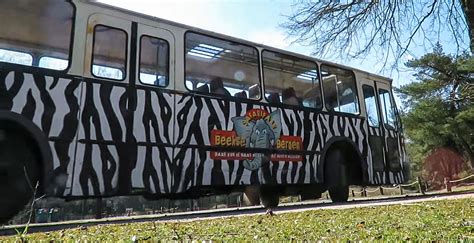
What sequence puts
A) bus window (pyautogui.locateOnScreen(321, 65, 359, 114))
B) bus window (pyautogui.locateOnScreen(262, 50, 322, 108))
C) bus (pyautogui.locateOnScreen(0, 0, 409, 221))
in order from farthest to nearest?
bus window (pyautogui.locateOnScreen(321, 65, 359, 114)) < bus window (pyautogui.locateOnScreen(262, 50, 322, 108)) < bus (pyautogui.locateOnScreen(0, 0, 409, 221))

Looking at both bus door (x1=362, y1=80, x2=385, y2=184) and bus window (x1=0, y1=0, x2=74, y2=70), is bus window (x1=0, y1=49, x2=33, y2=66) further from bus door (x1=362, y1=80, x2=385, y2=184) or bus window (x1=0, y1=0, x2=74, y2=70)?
bus door (x1=362, y1=80, x2=385, y2=184)

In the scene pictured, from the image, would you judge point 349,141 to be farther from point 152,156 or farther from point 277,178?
point 152,156

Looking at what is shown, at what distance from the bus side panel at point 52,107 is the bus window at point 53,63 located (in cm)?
13

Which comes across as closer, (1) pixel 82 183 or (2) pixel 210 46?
(1) pixel 82 183

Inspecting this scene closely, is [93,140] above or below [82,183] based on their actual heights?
above

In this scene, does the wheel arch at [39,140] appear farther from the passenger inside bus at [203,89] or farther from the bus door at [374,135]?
the bus door at [374,135]

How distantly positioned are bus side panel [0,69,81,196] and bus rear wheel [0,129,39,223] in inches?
10.6

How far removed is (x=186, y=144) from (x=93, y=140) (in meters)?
1.46

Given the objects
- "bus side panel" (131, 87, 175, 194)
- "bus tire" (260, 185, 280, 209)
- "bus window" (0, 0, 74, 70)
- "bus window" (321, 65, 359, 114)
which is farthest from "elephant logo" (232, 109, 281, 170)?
"bus window" (0, 0, 74, 70)

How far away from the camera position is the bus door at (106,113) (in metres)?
5.63

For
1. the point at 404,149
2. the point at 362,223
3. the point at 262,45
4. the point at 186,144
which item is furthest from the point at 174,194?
the point at 404,149

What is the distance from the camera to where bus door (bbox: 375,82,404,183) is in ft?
31.5

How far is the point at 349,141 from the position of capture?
8.85 m

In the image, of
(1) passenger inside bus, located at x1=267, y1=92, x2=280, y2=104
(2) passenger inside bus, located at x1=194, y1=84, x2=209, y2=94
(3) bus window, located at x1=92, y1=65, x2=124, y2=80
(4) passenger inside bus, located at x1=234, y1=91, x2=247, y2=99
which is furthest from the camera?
(1) passenger inside bus, located at x1=267, y1=92, x2=280, y2=104
